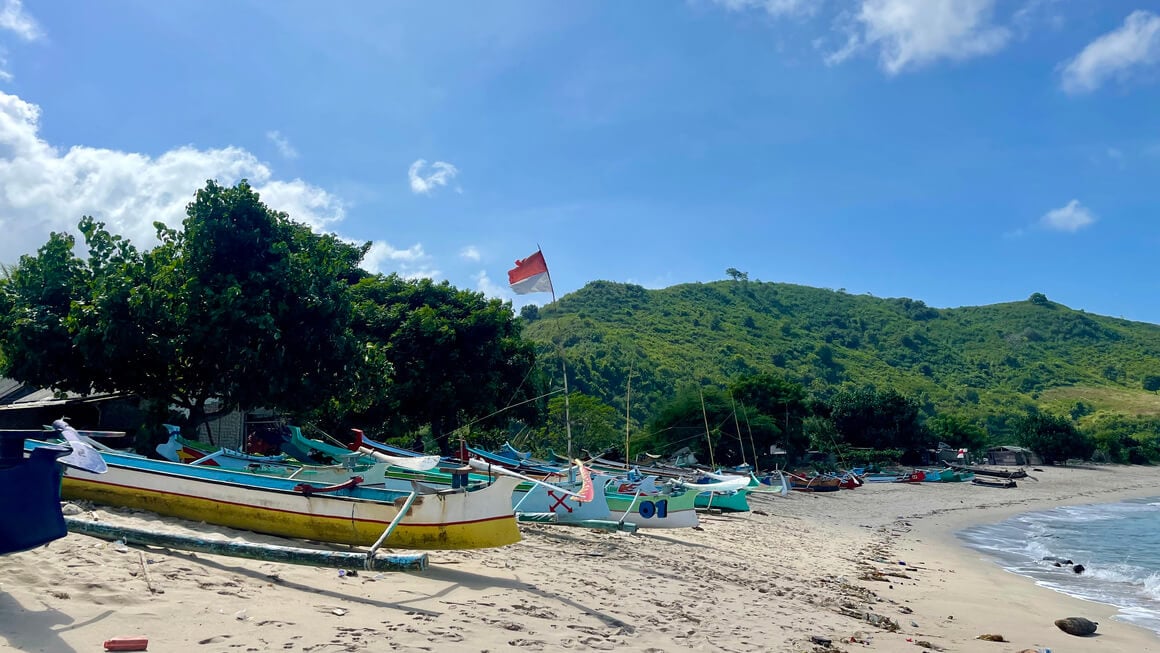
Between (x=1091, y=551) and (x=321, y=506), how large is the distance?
71.7 feet

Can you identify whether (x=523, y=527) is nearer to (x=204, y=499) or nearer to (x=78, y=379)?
(x=204, y=499)

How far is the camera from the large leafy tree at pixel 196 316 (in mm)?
15820

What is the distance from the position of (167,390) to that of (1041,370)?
12266 centimetres

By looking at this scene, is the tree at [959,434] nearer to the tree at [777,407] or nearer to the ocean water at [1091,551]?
the tree at [777,407]

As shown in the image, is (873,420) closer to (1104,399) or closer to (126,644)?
(126,644)

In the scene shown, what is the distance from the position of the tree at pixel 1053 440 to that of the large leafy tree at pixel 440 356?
59.0m

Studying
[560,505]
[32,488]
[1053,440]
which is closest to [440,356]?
[560,505]

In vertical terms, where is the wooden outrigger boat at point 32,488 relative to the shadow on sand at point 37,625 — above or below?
above

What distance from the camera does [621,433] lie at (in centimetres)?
4353

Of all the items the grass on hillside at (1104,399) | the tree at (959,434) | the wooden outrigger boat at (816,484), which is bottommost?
the wooden outrigger boat at (816,484)

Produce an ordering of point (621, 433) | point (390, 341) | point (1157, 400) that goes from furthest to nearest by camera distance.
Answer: point (1157, 400)
point (621, 433)
point (390, 341)

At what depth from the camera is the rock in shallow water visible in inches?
414

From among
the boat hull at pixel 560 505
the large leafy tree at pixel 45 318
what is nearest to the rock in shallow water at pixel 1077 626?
the boat hull at pixel 560 505

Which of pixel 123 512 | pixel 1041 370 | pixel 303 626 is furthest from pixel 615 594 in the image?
pixel 1041 370
